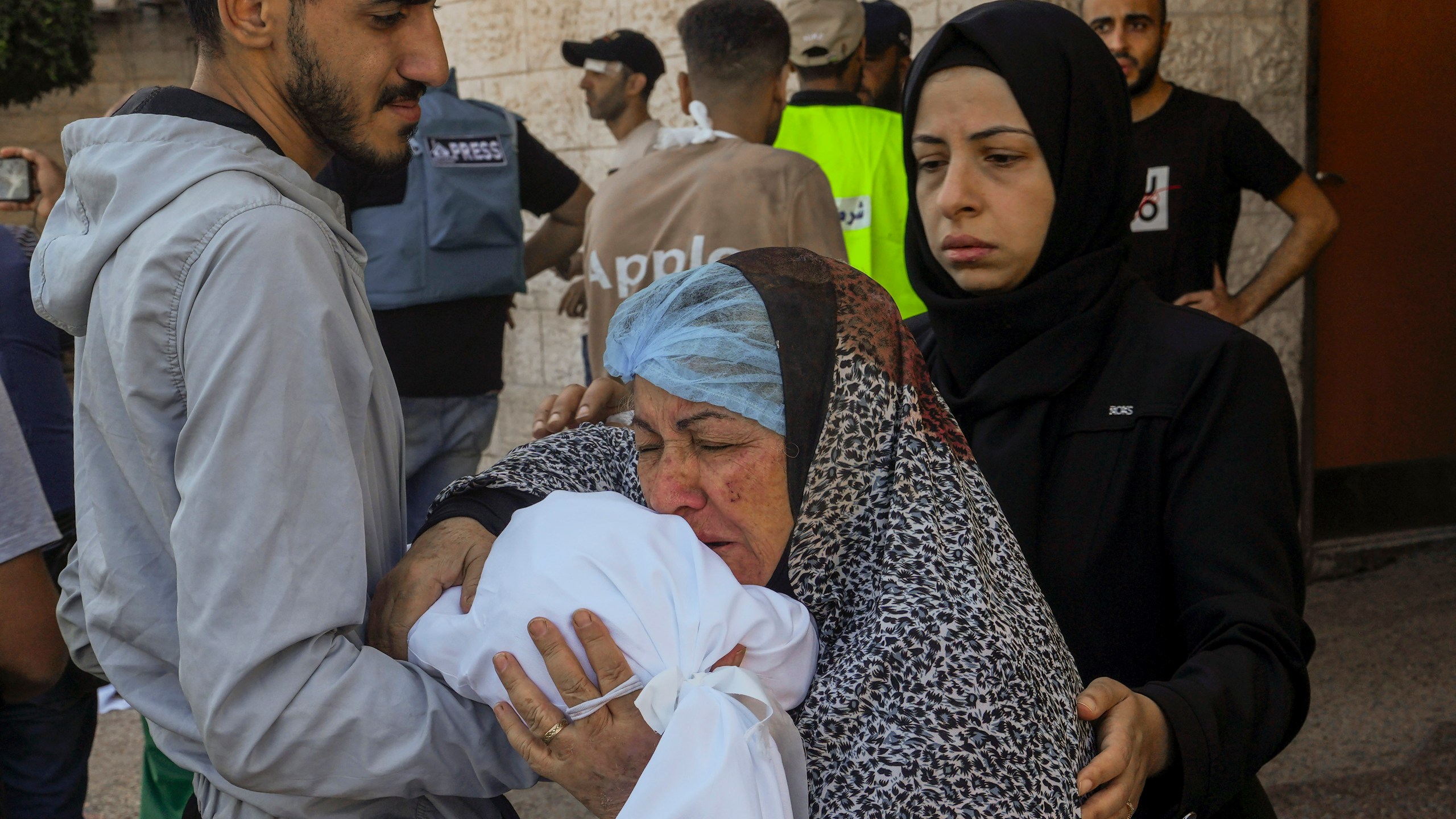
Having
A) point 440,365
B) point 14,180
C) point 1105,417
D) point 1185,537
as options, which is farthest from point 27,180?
point 1185,537

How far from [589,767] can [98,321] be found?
83 centimetres

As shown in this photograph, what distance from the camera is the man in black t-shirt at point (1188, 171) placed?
378 centimetres

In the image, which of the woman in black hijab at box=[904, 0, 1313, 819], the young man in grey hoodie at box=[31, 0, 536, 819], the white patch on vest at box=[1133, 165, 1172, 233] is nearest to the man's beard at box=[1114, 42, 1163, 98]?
the white patch on vest at box=[1133, 165, 1172, 233]

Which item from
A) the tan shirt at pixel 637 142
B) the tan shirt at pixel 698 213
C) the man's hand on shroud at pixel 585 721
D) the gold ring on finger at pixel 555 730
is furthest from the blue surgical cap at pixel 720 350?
the tan shirt at pixel 637 142

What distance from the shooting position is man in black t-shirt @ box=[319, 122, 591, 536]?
3.88m

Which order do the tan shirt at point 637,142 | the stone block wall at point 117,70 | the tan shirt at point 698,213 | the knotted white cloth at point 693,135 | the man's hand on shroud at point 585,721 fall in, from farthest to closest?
1. the stone block wall at point 117,70
2. the tan shirt at point 637,142
3. the knotted white cloth at point 693,135
4. the tan shirt at point 698,213
5. the man's hand on shroud at point 585,721

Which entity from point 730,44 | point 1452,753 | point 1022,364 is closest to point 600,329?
point 730,44

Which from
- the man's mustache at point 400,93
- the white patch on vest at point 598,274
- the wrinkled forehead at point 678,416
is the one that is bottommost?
the white patch on vest at point 598,274

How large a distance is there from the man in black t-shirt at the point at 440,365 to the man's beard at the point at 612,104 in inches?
41.5

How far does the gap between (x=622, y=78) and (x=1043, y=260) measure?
3.74 meters

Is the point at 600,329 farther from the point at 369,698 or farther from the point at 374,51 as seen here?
the point at 369,698

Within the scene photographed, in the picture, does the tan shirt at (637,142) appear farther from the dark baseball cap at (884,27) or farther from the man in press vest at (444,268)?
the dark baseball cap at (884,27)

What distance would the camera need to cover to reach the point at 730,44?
3.76 meters

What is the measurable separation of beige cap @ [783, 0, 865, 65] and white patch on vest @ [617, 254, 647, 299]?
3.56 ft
